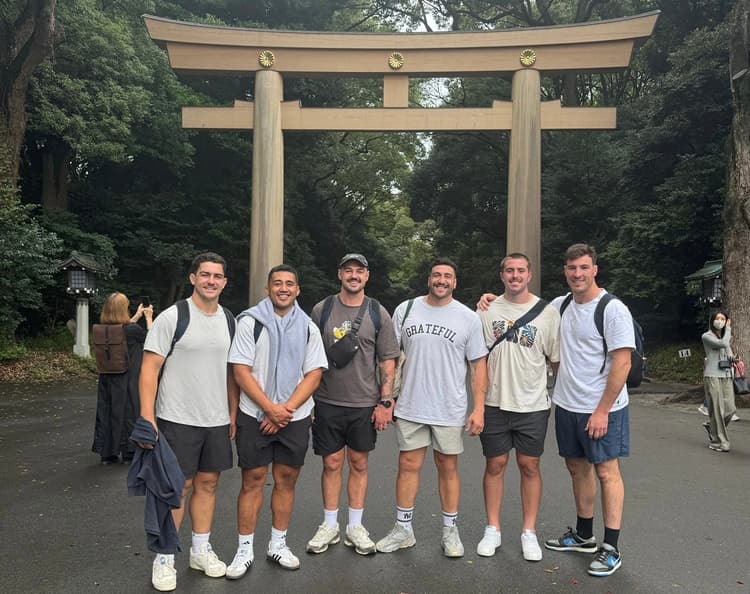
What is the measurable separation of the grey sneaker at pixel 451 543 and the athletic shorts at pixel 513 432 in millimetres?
494

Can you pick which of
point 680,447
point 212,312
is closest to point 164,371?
point 212,312

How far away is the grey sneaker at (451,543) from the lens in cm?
338

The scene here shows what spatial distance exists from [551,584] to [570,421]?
884 mm

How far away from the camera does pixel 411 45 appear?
11773mm

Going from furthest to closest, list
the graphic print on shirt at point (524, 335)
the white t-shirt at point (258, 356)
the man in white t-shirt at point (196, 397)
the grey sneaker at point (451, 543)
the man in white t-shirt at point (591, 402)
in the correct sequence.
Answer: the graphic print on shirt at point (524, 335)
the grey sneaker at point (451, 543)
the man in white t-shirt at point (591, 402)
the white t-shirt at point (258, 356)
the man in white t-shirt at point (196, 397)

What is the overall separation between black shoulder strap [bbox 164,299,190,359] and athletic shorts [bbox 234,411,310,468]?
531 mm

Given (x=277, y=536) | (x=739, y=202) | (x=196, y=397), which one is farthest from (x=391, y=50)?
(x=277, y=536)

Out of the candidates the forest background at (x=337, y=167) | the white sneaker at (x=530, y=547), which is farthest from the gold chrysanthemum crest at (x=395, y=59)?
the white sneaker at (x=530, y=547)

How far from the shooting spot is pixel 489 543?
3.44 meters

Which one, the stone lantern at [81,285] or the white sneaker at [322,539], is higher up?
the stone lantern at [81,285]

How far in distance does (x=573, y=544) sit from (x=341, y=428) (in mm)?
1567

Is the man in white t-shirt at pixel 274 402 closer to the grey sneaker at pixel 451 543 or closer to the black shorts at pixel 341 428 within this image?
the black shorts at pixel 341 428

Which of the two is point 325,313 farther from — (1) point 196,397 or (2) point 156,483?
(2) point 156,483

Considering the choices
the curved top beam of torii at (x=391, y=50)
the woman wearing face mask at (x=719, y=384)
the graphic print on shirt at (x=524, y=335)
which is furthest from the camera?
the curved top beam of torii at (x=391, y=50)
